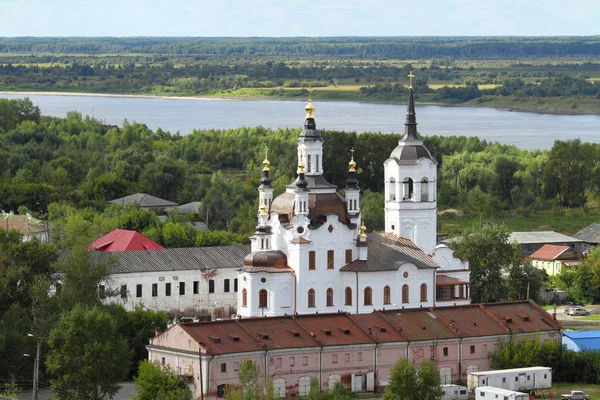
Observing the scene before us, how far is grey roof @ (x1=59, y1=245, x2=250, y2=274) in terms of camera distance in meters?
64.4

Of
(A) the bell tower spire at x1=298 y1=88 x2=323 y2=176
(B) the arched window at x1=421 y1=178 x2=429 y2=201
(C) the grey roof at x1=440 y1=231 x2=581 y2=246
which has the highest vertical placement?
(A) the bell tower spire at x1=298 y1=88 x2=323 y2=176

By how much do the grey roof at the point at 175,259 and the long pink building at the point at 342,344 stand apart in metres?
12.4

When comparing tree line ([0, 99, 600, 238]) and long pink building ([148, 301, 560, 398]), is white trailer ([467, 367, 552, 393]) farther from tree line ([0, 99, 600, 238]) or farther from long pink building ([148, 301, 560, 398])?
tree line ([0, 99, 600, 238])

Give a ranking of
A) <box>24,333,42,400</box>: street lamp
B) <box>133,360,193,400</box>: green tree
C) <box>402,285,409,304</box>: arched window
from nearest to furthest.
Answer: <box>24,333,42,400</box>: street lamp, <box>133,360,193,400</box>: green tree, <box>402,285,409,304</box>: arched window

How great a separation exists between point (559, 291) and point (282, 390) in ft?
86.7

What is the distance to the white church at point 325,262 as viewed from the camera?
58.0m

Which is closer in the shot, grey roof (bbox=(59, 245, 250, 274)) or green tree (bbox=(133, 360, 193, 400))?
green tree (bbox=(133, 360, 193, 400))

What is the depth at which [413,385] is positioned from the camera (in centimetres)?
4672

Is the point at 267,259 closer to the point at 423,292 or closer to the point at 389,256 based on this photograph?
the point at 389,256

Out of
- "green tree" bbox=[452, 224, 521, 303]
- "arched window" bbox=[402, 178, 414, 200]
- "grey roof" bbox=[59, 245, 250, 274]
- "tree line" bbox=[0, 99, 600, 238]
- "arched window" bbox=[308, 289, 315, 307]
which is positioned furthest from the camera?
"tree line" bbox=[0, 99, 600, 238]

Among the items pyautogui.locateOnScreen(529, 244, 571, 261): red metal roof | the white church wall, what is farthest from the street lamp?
pyautogui.locateOnScreen(529, 244, 571, 261): red metal roof

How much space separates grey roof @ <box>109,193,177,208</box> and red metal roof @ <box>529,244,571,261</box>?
65.5ft

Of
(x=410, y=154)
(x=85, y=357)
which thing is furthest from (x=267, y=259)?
(x=85, y=357)

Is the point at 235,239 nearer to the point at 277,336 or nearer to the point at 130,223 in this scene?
the point at 130,223
